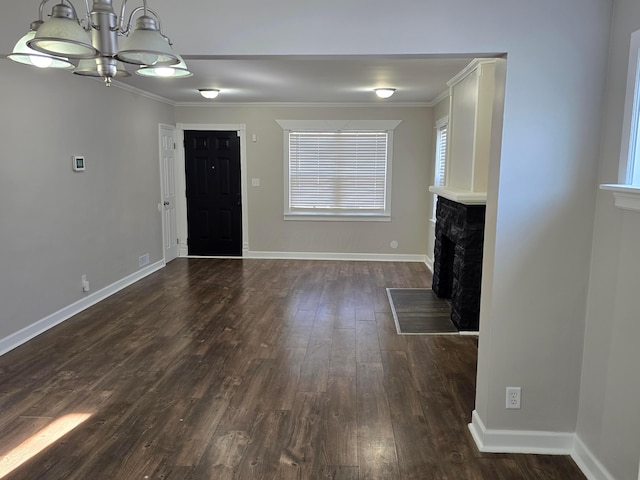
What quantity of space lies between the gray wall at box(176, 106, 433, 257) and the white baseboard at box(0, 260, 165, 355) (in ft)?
6.97

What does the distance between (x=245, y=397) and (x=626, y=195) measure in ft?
7.92

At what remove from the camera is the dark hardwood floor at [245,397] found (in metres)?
2.41

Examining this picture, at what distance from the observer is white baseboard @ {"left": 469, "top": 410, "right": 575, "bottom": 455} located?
8.29ft

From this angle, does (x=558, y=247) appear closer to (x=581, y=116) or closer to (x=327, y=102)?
(x=581, y=116)

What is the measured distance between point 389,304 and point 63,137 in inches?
144

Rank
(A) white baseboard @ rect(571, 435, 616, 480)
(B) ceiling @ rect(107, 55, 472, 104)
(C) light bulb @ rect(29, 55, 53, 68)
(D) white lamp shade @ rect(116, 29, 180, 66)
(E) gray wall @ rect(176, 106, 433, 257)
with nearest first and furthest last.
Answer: (D) white lamp shade @ rect(116, 29, 180, 66) → (C) light bulb @ rect(29, 55, 53, 68) → (A) white baseboard @ rect(571, 435, 616, 480) → (B) ceiling @ rect(107, 55, 472, 104) → (E) gray wall @ rect(176, 106, 433, 257)

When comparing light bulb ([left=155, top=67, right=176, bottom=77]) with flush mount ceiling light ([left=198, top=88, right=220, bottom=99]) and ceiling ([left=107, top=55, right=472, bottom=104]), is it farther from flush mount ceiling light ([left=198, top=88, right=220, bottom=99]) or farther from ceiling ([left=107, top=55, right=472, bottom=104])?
flush mount ceiling light ([left=198, top=88, right=220, bottom=99])

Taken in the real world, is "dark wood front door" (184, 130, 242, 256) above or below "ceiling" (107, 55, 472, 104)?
below

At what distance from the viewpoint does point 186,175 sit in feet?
24.7

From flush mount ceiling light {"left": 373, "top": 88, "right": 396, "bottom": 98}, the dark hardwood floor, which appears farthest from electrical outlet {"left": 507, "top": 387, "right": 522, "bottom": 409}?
flush mount ceiling light {"left": 373, "top": 88, "right": 396, "bottom": 98}

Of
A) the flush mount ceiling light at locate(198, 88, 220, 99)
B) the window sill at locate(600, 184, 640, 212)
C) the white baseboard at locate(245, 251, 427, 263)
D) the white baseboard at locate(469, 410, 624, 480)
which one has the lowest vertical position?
the white baseboard at locate(469, 410, 624, 480)

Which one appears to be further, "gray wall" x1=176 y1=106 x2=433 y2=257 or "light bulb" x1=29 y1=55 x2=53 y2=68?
"gray wall" x1=176 y1=106 x2=433 y2=257

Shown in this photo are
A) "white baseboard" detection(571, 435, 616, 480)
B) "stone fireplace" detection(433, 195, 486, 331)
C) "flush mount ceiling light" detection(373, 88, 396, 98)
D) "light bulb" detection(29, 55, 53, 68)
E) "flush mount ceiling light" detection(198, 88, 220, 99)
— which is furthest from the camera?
"flush mount ceiling light" detection(198, 88, 220, 99)

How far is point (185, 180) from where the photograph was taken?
7535 millimetres
